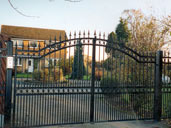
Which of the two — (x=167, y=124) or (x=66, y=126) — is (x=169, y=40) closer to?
(x=167, y=124)

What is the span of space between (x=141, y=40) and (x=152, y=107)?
3.64 m

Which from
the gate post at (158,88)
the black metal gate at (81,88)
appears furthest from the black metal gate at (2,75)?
the gate post at (158,88)

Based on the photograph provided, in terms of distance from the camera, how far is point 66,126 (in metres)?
5.23

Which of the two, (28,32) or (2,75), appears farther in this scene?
(28,32)

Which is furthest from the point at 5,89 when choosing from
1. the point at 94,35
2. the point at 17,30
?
the point at 17,30

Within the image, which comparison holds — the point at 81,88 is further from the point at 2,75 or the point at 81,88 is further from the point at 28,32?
the point at 28,32

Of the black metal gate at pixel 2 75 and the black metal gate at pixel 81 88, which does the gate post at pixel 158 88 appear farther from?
the black metal gate at pixel 2 75

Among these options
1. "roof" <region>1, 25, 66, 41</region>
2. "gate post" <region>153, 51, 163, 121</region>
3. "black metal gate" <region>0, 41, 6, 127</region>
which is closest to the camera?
"black metal gate" <region>0, 41, 6, 127</region>

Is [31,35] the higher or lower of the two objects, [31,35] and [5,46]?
the higher

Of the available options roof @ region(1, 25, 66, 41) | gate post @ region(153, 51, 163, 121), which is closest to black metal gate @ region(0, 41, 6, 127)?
gate post @ region(153, 51, 163, 121)

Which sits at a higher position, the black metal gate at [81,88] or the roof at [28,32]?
the roof at [28,32]

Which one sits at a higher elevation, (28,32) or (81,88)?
(28,32)

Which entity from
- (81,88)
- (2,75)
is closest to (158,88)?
(81,88)

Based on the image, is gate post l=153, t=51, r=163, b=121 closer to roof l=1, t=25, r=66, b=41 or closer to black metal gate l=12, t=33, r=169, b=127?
black metal gate l=12, t=33, r=169, b=127
